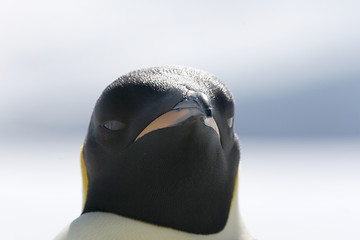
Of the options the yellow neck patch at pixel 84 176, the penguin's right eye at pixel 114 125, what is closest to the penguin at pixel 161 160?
the penguin's right eye at pixel 114 125

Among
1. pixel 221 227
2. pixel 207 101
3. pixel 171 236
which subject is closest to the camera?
pixel 207 101

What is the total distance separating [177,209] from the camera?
200 centimetres

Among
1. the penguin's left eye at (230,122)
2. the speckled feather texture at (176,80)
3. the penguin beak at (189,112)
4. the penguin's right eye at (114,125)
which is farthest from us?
the penguin's left eye at (230,122)

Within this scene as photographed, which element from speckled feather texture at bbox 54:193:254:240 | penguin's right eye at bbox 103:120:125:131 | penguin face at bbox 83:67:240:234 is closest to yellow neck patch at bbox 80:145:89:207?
penguin face at bbox 83:67:240:234

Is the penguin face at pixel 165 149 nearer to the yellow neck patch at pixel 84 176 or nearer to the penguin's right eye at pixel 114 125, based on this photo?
the penguin's right eye at pixel 114 125

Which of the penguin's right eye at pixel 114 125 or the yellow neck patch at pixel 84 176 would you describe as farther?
the yellow neck patch at pixel 84 176

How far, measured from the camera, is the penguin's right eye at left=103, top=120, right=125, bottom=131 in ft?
6.65

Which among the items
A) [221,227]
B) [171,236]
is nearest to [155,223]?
[171,236]

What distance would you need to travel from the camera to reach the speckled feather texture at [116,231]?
195 cm

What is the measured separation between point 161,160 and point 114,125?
24cm

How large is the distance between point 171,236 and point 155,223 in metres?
0.08

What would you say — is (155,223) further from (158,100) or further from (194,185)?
(158,100)

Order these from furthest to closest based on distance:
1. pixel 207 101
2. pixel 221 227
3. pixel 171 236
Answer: pixel 221 227, pixel 171 236, pixel 207 101

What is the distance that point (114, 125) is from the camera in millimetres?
2047
